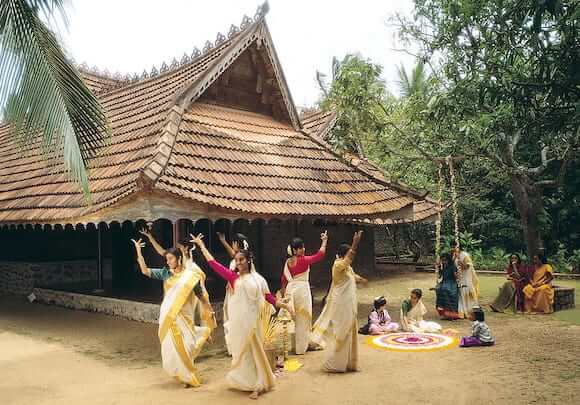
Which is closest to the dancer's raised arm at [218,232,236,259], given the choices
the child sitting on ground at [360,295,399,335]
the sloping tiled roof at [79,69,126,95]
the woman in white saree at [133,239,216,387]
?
the woman in white saree at [133,239,216,387]

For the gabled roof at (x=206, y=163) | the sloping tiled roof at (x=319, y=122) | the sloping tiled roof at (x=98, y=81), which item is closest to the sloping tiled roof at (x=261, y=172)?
the gabled roof at (x=206, y=163)

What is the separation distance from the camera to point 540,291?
396 inches

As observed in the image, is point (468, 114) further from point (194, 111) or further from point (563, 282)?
point (563, 282)

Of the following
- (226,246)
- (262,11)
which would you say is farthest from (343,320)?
(262,11)

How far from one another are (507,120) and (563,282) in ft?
31.8

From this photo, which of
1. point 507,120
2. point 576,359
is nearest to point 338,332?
point 576,359

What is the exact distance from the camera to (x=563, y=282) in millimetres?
15172

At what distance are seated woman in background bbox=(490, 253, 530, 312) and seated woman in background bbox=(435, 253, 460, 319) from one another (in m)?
1.18

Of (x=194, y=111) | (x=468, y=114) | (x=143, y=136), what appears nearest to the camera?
(x=468, y=114)

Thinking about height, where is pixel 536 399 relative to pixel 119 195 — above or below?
below

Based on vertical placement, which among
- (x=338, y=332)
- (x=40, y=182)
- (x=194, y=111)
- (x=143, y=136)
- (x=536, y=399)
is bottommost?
(x=536, y=399)

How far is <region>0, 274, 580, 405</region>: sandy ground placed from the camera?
→ 549cm

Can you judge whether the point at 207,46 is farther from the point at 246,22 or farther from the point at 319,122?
the point at 319,122

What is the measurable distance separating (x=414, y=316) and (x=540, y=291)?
3.03 m
